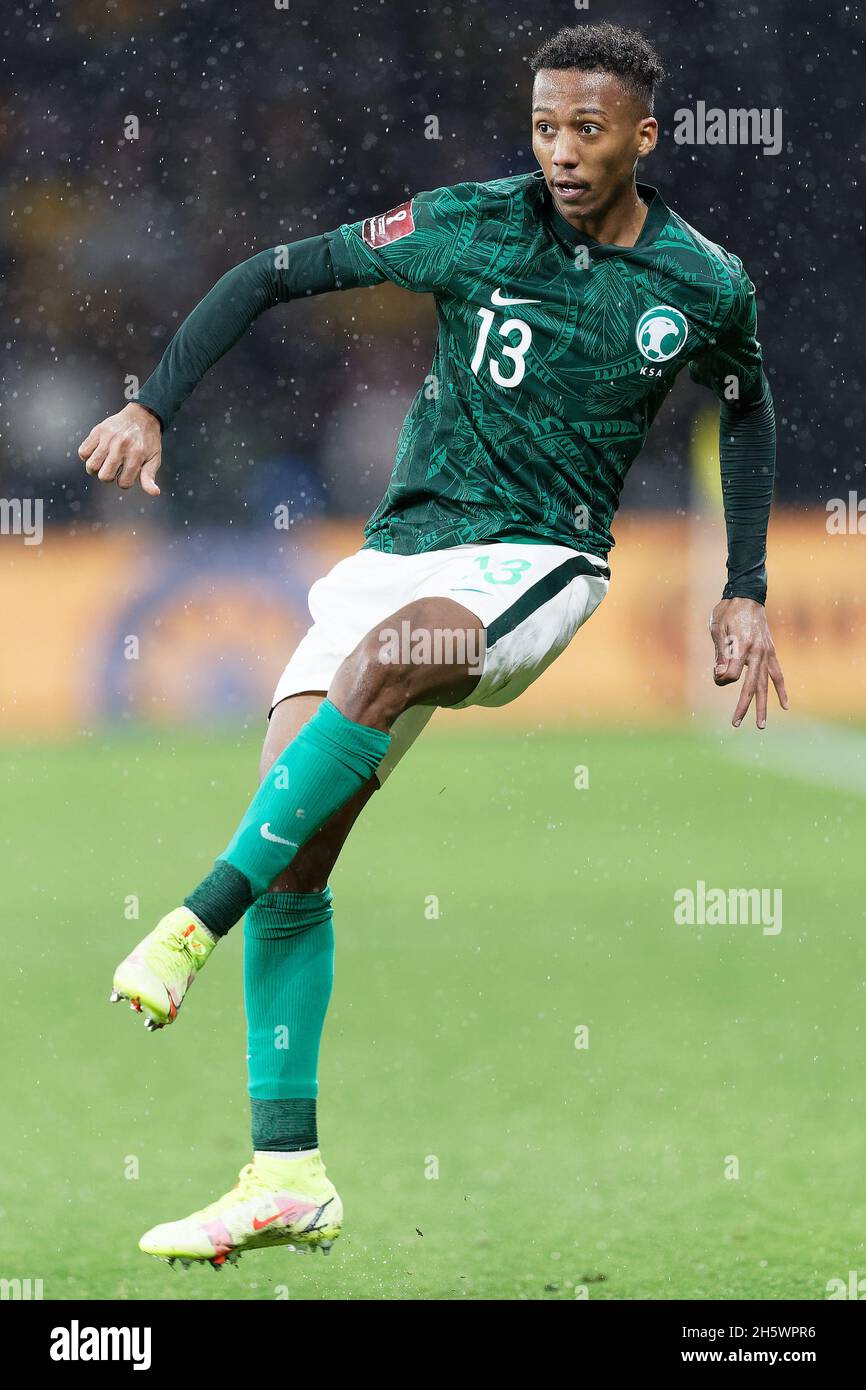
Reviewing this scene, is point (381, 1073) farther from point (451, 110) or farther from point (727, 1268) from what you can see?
point (451, 110)

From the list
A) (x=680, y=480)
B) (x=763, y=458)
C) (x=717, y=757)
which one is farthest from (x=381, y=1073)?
(x=680, y=480)

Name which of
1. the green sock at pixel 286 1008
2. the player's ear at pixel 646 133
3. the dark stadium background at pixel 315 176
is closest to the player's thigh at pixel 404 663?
the green sock at pixel 286 1008

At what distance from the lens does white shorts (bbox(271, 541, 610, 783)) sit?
2.80 metres

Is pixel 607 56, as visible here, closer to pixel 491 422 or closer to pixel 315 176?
pixel 491 422

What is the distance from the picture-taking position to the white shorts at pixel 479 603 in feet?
9.20

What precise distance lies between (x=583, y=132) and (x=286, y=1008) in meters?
1.53

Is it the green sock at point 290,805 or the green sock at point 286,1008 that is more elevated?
the green sock at point 290,805

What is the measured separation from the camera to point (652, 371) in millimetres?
3100

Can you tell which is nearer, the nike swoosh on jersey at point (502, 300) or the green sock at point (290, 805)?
the green sock at point (290, 805)

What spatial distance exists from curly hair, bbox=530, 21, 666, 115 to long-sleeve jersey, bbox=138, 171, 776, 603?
0.23 m

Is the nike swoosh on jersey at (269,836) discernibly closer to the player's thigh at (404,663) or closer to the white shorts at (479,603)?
the player's thigh at (404,663)

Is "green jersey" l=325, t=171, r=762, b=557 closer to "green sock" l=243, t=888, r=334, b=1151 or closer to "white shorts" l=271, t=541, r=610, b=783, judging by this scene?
"white shorts" l=271, t=541, r=610, b=783

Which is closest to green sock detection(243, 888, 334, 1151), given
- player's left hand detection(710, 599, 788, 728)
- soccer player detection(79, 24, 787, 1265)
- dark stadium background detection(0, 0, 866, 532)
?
soccer player detection(79, 24, 787, 1265)

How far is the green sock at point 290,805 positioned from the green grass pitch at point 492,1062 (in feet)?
2.67
